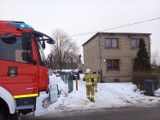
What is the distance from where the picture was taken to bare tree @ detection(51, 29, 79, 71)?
58.9 m

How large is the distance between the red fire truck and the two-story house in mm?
26313

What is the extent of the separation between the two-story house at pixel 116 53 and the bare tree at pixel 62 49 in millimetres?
23613

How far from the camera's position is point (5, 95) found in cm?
745

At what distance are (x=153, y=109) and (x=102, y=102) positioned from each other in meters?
3.27

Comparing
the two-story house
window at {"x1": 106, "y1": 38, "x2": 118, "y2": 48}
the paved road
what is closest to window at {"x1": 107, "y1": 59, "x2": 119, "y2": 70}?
the two-story house

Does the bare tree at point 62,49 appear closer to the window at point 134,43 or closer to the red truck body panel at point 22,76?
the window at point 134,43

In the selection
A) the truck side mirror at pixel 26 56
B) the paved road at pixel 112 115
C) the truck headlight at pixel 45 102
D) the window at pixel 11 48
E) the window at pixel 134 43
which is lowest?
the paved road at pixel 112 115

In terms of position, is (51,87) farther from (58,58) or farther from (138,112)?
(58,58)

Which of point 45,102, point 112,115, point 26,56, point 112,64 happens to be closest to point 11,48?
point 26,56

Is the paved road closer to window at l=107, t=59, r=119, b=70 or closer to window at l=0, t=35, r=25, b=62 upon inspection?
window at l=0, t=35, r=25, b=62

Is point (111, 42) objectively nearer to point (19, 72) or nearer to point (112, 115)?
point (112, 115)

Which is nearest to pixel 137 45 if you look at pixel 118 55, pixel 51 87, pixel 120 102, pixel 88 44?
pixel 118 55

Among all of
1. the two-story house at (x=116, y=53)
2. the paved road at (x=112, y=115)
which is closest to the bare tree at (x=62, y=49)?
the two-story house at (x=116, y=53)

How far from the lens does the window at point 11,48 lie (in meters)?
7.61
